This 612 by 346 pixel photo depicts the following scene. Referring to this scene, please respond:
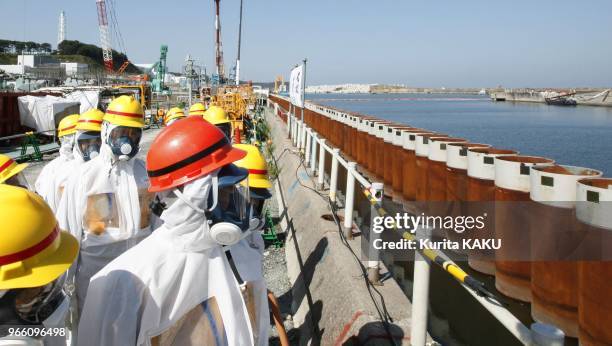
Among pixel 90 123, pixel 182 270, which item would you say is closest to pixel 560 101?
pixel 90 123

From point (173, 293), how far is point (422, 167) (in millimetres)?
6366

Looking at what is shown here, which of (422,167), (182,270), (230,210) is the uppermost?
(230,210)

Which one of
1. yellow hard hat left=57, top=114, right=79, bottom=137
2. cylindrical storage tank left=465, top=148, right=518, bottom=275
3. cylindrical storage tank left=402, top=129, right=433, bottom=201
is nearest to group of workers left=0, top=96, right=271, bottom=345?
cylindrical storage tank left=465, top=148, right=518, bottom=275

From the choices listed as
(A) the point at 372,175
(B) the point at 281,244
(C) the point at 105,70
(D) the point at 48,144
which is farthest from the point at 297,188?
(C) the point at 105,70

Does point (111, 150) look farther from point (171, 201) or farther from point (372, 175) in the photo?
point (372, 175)

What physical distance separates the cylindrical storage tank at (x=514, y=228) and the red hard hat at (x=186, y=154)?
11.7ft

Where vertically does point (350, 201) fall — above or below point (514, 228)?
above

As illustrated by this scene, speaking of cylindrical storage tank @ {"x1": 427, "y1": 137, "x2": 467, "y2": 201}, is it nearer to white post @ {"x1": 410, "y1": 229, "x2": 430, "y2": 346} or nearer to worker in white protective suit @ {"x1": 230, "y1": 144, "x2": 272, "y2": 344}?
white post @ {"x1": 410, "y1": 229, "x2": 430, "y2": 346}

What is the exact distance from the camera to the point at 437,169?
7.29 m

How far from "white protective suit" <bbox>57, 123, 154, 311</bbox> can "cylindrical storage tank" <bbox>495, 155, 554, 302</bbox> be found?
3.44 metres

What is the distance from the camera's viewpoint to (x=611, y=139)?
29.1 metres

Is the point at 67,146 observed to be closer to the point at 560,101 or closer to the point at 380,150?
the point at 380,150

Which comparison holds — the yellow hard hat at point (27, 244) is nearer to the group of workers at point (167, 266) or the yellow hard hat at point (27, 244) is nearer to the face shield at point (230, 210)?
the group of workers at point (167, 266)

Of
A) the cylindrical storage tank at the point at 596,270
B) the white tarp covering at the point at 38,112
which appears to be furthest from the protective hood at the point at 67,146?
the white tarp covering at the point at 38,112
